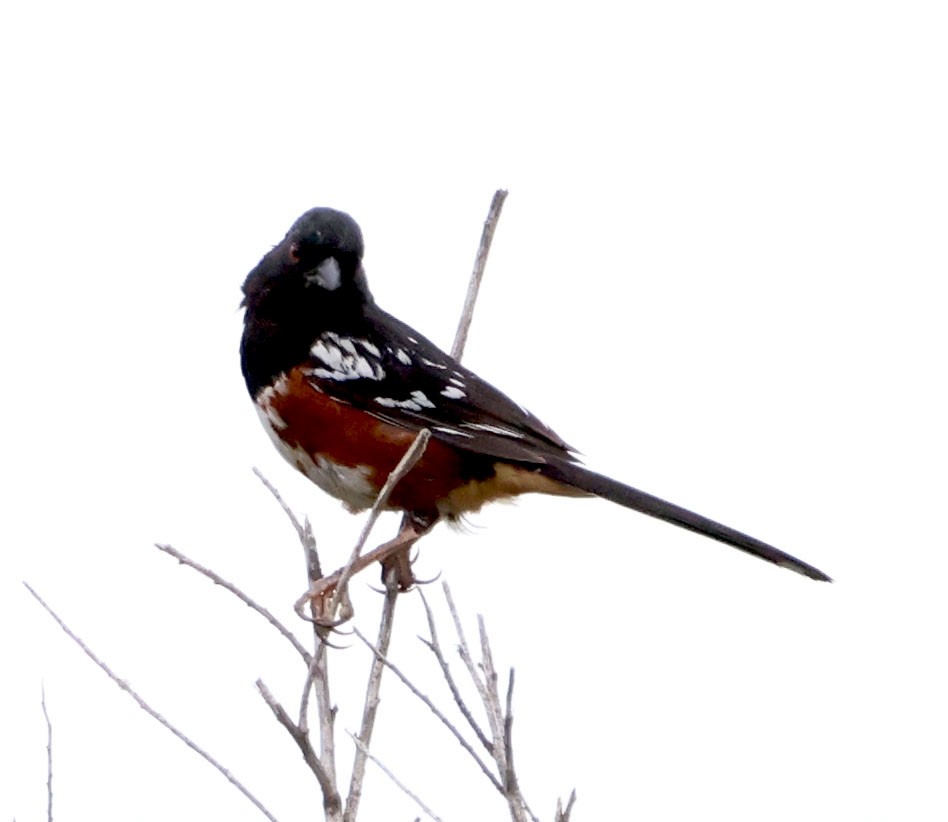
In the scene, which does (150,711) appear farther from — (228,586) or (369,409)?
(369,409)

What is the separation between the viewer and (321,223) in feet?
12.0

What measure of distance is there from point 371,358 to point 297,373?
20cm

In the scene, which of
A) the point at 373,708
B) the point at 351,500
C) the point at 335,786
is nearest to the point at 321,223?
the point at 351,500

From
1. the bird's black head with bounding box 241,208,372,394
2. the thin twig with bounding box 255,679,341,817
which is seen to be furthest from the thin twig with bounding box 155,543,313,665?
the bird's black head with bounding box 241,208,372,394

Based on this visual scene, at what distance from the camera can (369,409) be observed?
3617 mm

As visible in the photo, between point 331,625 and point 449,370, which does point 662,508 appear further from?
point 331,625

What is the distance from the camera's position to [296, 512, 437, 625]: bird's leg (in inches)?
123

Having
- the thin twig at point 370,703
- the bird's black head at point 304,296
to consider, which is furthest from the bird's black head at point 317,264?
the thin twig at point 370,703

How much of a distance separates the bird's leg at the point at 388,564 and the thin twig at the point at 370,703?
0.74 ft

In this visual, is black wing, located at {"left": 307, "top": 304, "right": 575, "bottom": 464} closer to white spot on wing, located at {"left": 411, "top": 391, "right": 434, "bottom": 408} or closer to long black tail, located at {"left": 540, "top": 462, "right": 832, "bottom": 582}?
white spot on wing, located at {"left": 411, "top": 391, "right": 434, "bottom": 408}

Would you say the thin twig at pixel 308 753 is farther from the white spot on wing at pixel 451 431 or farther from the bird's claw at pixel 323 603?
the white spot on wing at pixel 451 431

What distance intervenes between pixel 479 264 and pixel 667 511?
27.9 inches

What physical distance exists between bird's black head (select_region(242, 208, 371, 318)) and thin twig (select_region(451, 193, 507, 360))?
41 centimetres

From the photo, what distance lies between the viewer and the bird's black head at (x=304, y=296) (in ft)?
12.0
